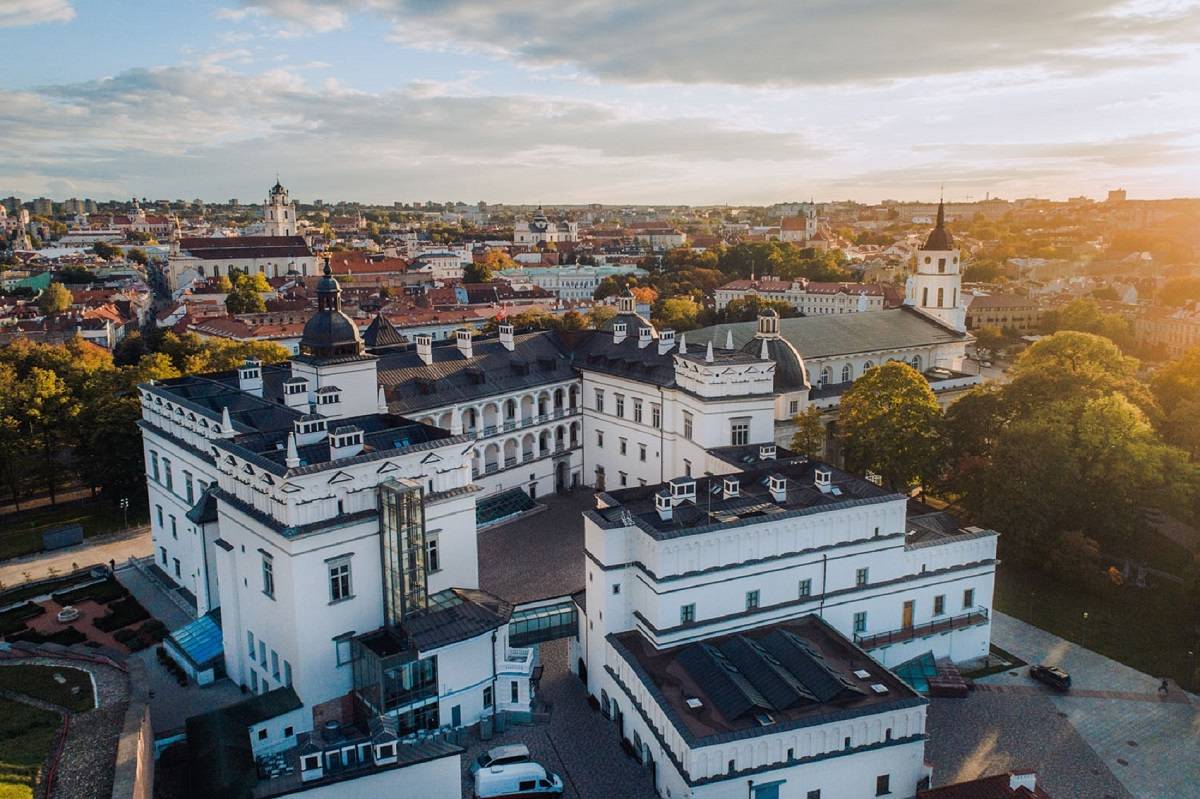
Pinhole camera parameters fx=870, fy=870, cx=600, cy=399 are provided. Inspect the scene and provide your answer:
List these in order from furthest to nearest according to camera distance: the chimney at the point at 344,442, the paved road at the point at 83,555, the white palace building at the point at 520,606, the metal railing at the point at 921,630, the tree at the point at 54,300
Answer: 1. the tree at the point at 54,300
2. the paved road at the point at 83,555
3. the metal railing at the point at 921,630
4. the chimney at the point at 344,442
5. the white palace building at the point at 520,606

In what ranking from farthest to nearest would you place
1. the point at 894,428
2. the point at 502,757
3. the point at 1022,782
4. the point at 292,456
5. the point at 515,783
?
the point at 894,428 → the point at 292,456 → the point at 502,757 → the point at 515,783 → the point at 1022,782

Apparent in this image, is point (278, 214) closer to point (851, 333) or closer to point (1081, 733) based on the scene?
point (851, 333)

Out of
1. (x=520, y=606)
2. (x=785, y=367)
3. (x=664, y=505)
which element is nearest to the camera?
(x=664, y=505)

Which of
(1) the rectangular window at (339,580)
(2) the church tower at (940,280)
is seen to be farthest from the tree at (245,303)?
(1) the rectangular window at (339,580)

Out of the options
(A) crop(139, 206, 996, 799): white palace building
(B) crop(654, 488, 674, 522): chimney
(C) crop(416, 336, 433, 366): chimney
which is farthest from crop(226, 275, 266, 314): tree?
(B) crop(654, 488, 674, 522): chimney

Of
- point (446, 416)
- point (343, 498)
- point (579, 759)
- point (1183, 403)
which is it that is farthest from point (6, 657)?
point (1183, 403)

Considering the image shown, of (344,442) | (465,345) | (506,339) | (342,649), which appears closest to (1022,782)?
(342,649)

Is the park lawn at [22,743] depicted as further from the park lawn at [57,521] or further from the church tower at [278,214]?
the church tower at [278,214]
